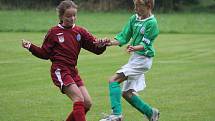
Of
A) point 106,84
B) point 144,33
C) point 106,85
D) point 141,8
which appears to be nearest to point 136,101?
point 144,33

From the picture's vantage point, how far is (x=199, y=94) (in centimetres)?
1332

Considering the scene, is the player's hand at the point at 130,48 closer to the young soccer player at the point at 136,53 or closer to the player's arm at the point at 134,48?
the player's arm at the point at 134,48

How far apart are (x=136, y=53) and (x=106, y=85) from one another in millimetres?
5165

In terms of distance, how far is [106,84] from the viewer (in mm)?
15031

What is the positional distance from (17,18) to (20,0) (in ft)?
42.7

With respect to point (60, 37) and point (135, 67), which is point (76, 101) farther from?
point (135, 67)

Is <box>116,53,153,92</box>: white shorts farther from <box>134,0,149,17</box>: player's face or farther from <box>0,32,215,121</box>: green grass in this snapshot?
<box>0,32,215,121</box>: green grass

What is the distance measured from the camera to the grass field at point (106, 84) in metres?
11.2

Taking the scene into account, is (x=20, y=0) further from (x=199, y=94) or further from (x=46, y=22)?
(x=199, y=94)

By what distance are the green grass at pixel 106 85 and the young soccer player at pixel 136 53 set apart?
87 cm

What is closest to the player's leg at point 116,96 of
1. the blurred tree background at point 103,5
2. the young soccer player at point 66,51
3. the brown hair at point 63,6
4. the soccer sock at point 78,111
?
the young soccer player at point 66,51

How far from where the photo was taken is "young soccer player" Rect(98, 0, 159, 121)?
9680 mm

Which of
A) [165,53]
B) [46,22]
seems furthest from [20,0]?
[165,53]

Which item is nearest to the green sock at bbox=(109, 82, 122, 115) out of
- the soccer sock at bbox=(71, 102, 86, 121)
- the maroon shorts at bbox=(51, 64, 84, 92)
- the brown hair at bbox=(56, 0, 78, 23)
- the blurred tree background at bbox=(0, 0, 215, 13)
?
the maroon shorts at bbox=(51, 64, 84, 92)
